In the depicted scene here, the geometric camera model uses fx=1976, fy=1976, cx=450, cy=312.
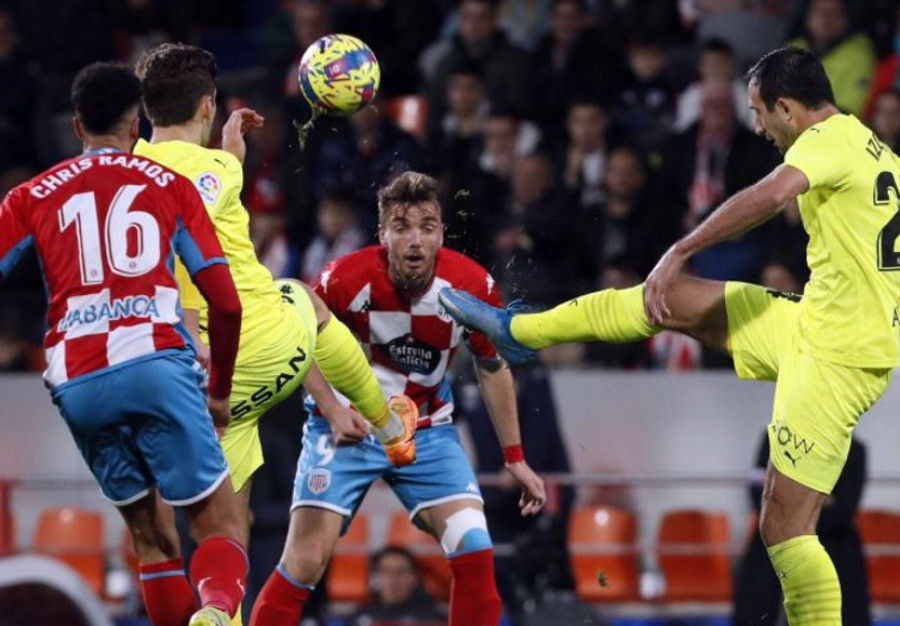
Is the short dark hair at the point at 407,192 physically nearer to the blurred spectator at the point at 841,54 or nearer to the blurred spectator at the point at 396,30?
the blurred spectator at the point at 841,54

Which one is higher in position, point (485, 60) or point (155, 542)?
point (485, 60)

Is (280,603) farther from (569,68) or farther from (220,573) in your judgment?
(569,68)

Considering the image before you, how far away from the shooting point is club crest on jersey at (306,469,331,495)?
26.9 feet

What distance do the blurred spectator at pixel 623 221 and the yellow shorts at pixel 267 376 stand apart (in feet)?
13.8

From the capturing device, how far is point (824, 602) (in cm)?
729

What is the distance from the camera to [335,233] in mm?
11797

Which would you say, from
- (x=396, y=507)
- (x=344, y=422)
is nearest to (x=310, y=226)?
(x=396, y=507)

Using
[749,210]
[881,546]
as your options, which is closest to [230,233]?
[749,210]

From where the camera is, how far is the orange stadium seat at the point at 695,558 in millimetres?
10867

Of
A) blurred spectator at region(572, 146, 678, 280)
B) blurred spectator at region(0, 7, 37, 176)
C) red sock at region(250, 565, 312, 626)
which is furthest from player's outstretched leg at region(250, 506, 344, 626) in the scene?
blurred spectator at region(0, 7, 37, 176)

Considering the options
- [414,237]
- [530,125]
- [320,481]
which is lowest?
[320,481]

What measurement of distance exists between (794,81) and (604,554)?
4360 mm

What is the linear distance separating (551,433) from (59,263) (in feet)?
15.7

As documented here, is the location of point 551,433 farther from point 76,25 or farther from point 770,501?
point 76,25
